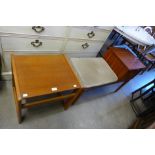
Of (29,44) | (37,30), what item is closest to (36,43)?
(29,44)

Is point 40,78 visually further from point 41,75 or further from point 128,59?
point 128,59

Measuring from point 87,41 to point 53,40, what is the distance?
0.43 m

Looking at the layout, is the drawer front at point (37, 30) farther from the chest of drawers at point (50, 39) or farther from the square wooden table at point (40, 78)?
the square wooden table at point (40, 78)

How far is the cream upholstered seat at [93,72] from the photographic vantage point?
4.59 ft

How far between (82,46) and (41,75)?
0.75 meters

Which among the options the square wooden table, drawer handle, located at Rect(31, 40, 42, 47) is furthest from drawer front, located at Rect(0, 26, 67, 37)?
the square wooden table

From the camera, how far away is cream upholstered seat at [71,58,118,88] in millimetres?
1399

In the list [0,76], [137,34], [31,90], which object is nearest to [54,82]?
[31,90]

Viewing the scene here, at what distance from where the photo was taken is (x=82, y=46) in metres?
1.73

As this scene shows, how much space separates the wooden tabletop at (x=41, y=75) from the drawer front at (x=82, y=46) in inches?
12.1

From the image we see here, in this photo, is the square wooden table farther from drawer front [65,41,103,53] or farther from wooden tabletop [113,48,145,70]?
wooden tabletop [113,48,145,70]

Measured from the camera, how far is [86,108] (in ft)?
5.46

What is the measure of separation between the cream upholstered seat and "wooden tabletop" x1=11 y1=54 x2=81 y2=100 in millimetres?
121
